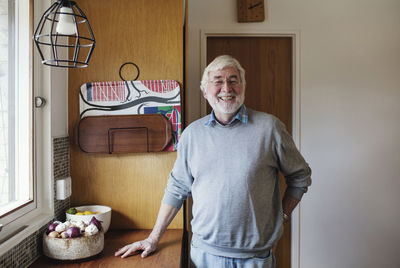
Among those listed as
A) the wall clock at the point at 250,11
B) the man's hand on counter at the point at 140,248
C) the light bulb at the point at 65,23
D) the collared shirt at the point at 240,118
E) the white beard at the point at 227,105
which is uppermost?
the wall clock at the point at 250,11

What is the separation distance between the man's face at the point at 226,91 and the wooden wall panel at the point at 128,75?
1.06 ft

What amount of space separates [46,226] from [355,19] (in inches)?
92.8

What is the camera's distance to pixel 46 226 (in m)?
1.48

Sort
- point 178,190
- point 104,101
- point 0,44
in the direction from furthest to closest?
point 104,101 < point 178,190 < point 0,44

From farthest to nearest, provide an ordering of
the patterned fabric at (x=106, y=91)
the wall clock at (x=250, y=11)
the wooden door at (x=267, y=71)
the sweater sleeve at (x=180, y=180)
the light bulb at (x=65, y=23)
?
the wooden door at (x=267, y=71) < the wall clock at (x=250, y=11) < the patterned fabric at (x=106, y=91) < the sweater sleeve at (x=180, y=180) < the light bulb at (x=65, y=23)

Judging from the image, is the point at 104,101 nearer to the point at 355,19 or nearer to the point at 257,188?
the point at 257,188

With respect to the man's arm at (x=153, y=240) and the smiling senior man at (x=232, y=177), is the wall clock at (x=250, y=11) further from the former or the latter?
the man's arm at (x=153, y=240)

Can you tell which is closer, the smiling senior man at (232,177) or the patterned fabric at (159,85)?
the smiling senior man at (232,177)

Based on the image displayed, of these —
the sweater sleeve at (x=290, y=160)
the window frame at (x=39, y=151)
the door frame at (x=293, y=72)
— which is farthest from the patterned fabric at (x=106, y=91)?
the sweater sleeve at (x=290, y=160)

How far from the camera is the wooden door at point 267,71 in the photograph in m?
2.32

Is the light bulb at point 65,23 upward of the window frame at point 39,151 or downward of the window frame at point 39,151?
upward

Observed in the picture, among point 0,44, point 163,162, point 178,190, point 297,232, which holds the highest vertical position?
point 0,44

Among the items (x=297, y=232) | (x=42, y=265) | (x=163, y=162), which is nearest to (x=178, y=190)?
(x=163, y=162)

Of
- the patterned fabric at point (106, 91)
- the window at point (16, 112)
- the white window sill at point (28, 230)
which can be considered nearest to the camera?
the white window sill at point (28, 230)
